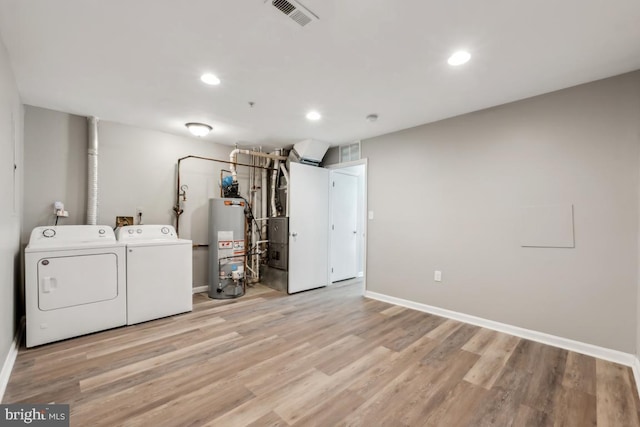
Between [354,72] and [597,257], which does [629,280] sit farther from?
[354,72]

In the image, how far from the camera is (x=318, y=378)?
2074mm

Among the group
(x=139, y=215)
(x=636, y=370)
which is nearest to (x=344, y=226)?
(x=139, y=215)

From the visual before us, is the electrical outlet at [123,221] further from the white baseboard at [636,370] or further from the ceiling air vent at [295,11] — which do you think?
the white baseboard at [636,370]

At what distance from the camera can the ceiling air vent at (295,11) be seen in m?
1.61

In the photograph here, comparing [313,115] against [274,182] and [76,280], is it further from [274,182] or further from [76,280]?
[76,280]

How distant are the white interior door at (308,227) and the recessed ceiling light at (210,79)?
1952 mm

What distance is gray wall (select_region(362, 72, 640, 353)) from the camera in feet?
7.75

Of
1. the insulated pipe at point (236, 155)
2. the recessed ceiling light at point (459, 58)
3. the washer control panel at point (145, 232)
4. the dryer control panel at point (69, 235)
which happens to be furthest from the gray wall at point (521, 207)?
the dryer control panel at point (69, 235)

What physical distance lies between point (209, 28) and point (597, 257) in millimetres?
3705

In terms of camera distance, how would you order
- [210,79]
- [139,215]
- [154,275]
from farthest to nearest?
[139,215] < [154,275] < [210,79]

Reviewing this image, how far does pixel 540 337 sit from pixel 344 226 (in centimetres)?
329

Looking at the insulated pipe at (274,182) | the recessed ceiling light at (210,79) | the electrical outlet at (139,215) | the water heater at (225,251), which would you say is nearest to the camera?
the recessed ceiling light at (210,79)

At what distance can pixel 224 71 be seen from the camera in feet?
7.81

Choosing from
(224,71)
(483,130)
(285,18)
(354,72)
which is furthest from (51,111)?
(483,130)
